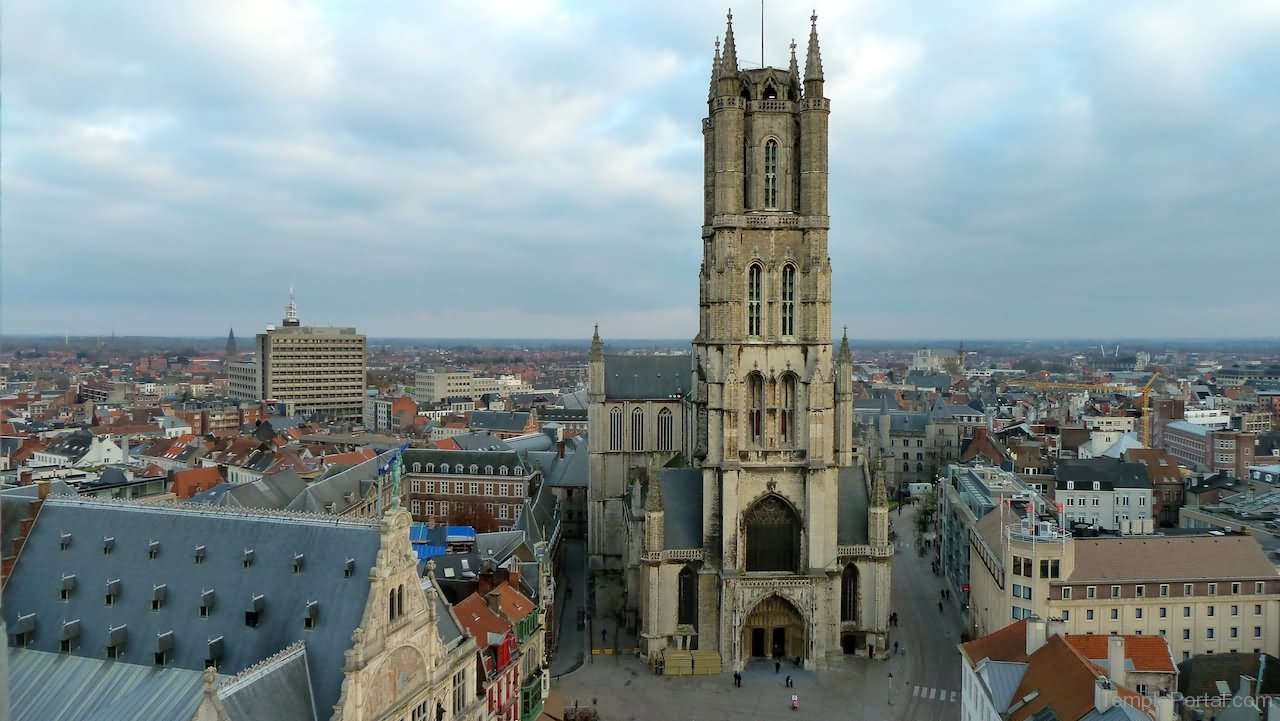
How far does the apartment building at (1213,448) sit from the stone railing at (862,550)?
76.0 metres

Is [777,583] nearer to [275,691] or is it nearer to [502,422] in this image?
[275,691]

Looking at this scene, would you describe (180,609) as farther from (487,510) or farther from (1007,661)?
(487,510)

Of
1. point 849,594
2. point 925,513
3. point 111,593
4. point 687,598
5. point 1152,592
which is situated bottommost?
point 925,513

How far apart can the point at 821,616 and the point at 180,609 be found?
44.4 m

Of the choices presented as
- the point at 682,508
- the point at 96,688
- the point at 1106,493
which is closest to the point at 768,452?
the point at 682,508

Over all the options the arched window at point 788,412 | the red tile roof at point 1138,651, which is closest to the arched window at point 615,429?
the arched window at point 788,412

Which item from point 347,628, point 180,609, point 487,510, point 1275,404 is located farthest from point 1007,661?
point 1275,404

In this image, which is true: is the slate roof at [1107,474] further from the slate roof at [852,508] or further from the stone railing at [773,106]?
the stone railing at [773,106]

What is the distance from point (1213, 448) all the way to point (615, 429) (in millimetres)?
94430

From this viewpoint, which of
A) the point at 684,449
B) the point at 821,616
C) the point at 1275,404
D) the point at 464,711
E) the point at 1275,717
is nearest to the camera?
the point at 1275,717

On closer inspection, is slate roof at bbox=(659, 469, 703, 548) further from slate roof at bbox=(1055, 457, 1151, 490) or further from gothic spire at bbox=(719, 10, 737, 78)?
slate roof at bbox=(1055, 457, 1151, 490)

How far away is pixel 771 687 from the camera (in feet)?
214

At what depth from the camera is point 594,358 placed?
94.2 metres

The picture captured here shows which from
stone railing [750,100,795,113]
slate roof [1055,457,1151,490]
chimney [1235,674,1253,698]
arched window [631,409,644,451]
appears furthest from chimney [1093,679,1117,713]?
slate roof [1055,457,1151,490]
